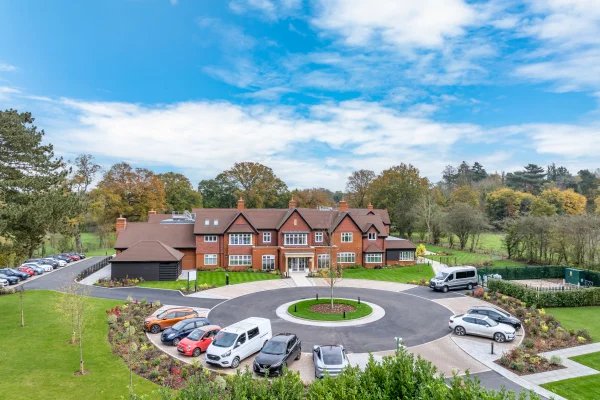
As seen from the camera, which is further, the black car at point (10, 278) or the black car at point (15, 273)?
the black car at point (15, 273)

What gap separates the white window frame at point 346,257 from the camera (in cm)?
5116

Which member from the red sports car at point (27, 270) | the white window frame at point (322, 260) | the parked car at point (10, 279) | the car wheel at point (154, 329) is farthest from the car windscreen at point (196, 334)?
the red sports car at point (27, 270)

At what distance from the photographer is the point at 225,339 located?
20.2 meters

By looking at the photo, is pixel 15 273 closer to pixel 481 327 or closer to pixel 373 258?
pixel 373 258

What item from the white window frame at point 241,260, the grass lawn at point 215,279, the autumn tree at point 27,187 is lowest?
the grass lawn at point 215,279

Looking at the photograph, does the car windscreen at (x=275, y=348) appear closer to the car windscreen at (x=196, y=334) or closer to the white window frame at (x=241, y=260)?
the car windscreen at (x=196, y=334)

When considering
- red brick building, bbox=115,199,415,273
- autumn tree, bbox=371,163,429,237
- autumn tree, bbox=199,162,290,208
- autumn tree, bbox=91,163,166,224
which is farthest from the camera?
autumn tree, bbox=199,162,290,208

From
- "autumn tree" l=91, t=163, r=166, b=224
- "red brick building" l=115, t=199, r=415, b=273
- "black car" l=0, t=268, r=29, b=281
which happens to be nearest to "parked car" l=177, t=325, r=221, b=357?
"red brick building" l=115, t=199, r=415, b=273

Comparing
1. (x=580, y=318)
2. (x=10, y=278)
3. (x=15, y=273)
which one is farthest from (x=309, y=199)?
(x=580, y=318)

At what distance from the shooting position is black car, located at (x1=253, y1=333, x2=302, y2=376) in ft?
60.3

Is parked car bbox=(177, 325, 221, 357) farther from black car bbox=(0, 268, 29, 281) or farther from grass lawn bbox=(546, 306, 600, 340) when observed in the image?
black car bbox=(0, 268, 29, 281)

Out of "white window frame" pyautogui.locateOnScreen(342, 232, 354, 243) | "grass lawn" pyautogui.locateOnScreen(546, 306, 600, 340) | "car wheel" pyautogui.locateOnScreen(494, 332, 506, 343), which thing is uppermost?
"white window frame" pyautogui.locateOnScreen(342, 232, 354, 243)

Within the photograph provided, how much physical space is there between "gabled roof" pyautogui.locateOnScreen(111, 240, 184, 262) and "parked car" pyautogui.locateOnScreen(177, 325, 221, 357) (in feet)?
67.1

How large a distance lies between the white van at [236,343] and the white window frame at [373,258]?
31.2 m
